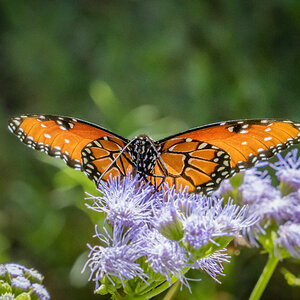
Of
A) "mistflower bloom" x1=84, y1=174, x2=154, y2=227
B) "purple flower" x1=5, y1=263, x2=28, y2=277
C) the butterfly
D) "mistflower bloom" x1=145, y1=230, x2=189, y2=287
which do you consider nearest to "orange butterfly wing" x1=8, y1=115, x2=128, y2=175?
the butterfly

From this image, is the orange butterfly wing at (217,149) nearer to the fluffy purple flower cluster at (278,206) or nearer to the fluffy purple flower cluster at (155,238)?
the fluffy purple flower cluster at (278,206)

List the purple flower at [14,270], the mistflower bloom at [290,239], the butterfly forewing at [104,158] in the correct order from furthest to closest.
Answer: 1. the butterfly forewing at [104,158]
2. the mistflower bloom at [290,239]
3. the purple flower at [14,270]

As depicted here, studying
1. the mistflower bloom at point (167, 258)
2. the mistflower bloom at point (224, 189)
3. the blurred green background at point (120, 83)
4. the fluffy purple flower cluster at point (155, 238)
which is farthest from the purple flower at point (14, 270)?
the blurred green background at point (120, 83)

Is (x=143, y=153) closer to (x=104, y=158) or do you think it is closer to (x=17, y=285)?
(x=104, y=158)

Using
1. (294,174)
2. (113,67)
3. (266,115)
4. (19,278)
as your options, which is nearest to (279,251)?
(294,174)

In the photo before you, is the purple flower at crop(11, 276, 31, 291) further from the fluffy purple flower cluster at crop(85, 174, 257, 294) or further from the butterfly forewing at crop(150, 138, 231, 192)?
the butterfly forewing at crop(150, 138, 231, 192)

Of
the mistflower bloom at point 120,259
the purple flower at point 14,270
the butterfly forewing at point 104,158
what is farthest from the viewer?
the butterfly forewing at point 104,158
